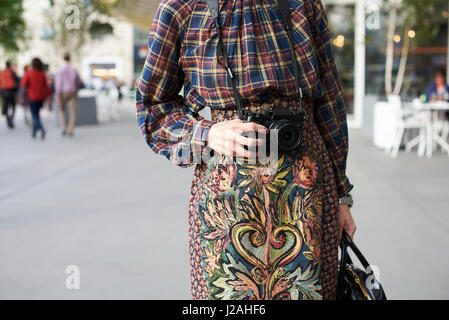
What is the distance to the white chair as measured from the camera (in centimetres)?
1076

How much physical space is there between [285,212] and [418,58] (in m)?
16.6

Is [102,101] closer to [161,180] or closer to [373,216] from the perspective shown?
[161,180]

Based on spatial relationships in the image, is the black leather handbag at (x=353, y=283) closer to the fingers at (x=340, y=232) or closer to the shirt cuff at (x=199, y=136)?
the fingers at (x=340, y=232)

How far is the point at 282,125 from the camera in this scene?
1364mm

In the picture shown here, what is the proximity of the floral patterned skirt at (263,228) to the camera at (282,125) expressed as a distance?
56mm

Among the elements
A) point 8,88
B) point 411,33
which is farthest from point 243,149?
point 8,88

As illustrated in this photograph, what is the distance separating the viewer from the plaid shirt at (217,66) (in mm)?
Result: 1457

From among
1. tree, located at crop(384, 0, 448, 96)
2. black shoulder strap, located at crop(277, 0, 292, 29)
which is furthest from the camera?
tree, located at crop(384, 0, 448, 96)

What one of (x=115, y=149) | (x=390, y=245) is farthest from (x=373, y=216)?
(x=115, y=149)

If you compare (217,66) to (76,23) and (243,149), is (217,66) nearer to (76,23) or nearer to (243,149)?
(243,149)

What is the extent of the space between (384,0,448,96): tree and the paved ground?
17.6 feet

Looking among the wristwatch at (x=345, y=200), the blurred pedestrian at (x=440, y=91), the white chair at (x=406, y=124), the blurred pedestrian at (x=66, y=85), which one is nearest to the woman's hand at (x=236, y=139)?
the wristwatch at (x=345, y=200)

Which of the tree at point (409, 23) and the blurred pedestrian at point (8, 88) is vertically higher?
the tree at point (409, 23)

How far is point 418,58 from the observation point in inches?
664
